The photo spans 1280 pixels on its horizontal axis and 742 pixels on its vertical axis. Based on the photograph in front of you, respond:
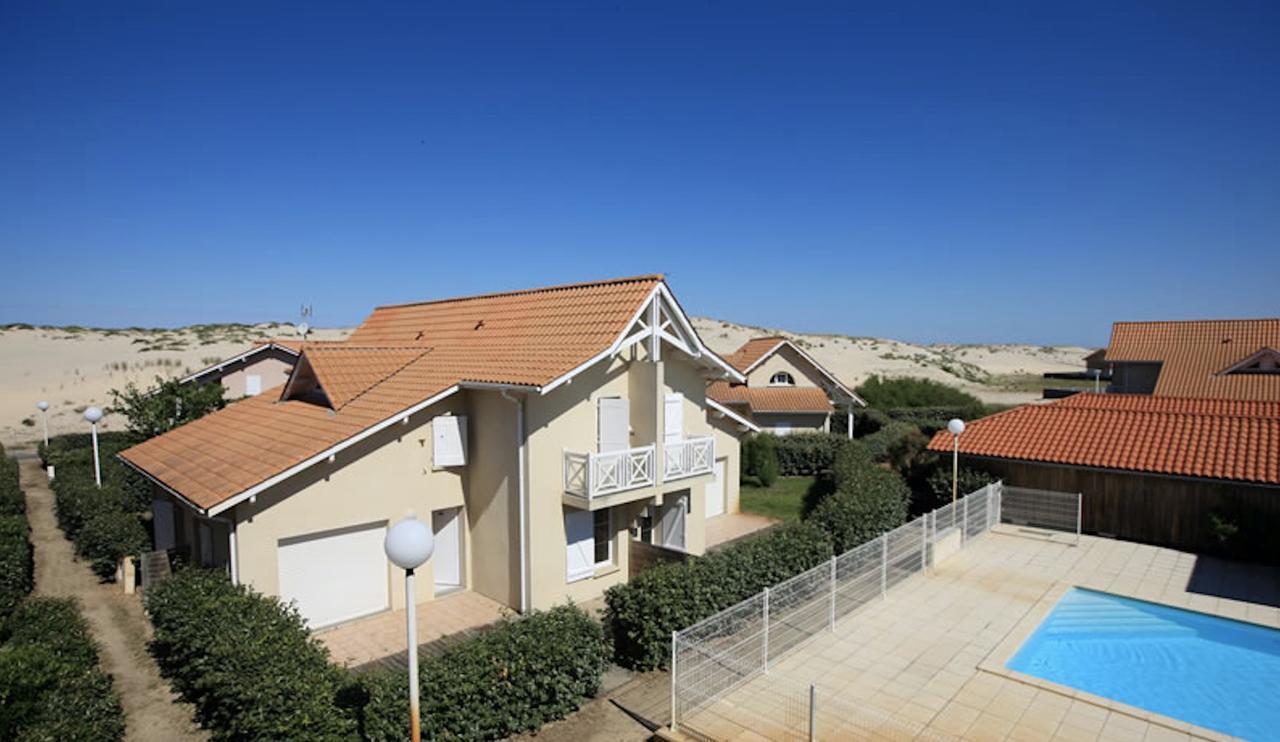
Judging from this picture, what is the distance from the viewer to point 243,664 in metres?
8.87

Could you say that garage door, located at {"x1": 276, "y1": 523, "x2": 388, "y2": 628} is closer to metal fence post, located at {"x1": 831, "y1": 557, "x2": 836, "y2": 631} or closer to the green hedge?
the green hedge

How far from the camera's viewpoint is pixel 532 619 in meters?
10.4

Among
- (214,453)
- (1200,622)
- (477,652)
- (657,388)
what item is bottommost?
→ (1200,622)

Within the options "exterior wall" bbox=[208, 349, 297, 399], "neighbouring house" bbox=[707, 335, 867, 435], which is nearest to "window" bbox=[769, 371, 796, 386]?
"neighbouring house" bbox=[707, 335, 867, 435]

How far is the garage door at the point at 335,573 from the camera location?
13421mm

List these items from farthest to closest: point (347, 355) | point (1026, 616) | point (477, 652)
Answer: point (347, 355) → point (1026, 616) → point (477, 652)

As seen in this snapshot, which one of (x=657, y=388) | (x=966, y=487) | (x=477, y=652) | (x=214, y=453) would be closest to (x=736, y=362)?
(x=966, y=487)

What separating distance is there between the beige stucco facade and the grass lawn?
27.9 feet

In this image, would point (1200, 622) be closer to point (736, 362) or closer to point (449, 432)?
point (449, 432)

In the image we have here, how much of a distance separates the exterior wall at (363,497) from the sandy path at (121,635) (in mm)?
2193

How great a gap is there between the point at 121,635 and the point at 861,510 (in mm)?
16159

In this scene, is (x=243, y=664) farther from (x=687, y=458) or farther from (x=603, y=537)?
(x=687, y=458)

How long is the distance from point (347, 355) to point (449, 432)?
3.96 m

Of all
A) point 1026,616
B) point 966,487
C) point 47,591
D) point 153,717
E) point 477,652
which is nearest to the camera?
point 477,652
